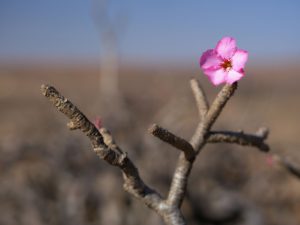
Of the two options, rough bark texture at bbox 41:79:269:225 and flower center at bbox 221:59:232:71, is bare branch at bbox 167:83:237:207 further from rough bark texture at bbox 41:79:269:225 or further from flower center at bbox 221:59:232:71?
flower center at bbox 221:59:232:71

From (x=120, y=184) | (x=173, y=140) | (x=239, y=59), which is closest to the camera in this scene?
(x=239, y=59)

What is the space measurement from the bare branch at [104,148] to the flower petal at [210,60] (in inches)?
9.8

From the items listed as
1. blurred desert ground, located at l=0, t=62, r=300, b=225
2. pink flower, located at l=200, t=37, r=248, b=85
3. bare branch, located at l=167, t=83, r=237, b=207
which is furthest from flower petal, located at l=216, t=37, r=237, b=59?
blurred desert ground, located at l=0, t=62, r=300, b=225

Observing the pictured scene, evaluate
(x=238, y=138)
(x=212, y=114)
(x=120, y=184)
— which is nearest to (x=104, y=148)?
(x=212, y=114)

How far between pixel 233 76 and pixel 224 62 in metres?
0.03

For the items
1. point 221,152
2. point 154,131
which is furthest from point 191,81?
point 221,152

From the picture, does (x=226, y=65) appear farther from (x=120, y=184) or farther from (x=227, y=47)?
(x=120, y=184)

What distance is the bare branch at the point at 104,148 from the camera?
0.97 m

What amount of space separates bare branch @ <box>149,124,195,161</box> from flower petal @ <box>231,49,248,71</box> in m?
0.19

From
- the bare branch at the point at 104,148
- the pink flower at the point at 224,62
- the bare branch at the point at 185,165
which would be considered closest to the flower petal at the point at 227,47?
the pink flower at the point at 224,62

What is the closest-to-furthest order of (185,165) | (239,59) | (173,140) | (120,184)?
1. (239,59)
2. (173,140)
3. (185,165)
4. (120,184)

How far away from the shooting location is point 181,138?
1.11m

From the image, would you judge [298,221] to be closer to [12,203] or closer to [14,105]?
[12,203]

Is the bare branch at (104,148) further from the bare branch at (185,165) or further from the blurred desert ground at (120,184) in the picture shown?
the blurred desert ground at (120,184)
